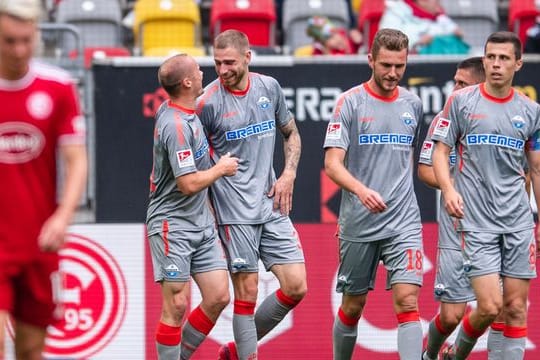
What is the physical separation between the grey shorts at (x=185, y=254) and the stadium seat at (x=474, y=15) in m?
5.74

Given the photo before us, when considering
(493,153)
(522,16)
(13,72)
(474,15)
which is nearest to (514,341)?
(493,153)

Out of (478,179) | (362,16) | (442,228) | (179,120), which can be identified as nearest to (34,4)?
(179,120)

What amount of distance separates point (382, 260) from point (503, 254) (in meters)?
0.83

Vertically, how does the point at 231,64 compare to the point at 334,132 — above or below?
above

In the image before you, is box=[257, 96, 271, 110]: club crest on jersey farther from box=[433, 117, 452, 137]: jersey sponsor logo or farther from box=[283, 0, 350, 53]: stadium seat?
box=[283, 0, 350, 53]: stadium seat

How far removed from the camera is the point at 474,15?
12.8 m

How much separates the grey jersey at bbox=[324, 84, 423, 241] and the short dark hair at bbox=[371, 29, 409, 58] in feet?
1.25

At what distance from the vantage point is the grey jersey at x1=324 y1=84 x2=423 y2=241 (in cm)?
791

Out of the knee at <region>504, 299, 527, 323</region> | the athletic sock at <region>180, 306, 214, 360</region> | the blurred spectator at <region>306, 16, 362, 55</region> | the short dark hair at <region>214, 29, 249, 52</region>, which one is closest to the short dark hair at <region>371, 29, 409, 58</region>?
the short dark hair at <region>214, 29, 249, 52</region>

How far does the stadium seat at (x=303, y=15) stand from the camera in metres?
12.9

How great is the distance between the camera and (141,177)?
31.5 ft

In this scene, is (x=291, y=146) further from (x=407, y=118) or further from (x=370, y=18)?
(x=370, y=18)

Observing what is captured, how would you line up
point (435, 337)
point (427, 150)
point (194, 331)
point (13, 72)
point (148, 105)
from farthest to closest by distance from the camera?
1. point (148, 105)
2. point (435, 337)
3. point (427, 150)
4. point (194, 331)
5. point (13, 72)

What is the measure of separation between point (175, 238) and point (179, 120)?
784 mm
